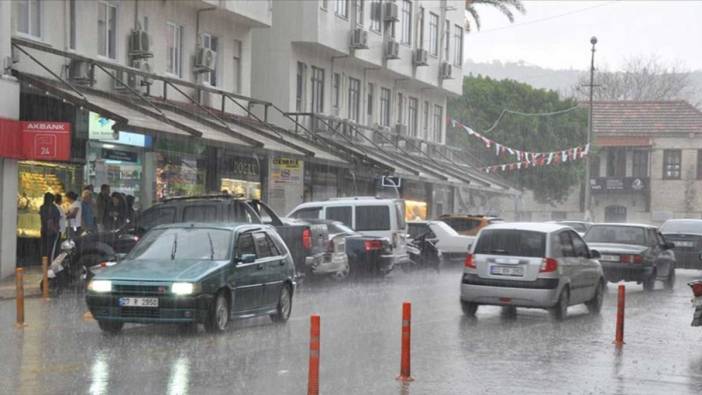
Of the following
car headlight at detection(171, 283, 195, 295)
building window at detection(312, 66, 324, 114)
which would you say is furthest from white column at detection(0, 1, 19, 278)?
building window at detection(312, 66, 324, 114)

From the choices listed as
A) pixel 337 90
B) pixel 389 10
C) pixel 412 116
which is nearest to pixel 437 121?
pixel 412 116

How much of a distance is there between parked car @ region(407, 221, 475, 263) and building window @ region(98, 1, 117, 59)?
1082 centimetres

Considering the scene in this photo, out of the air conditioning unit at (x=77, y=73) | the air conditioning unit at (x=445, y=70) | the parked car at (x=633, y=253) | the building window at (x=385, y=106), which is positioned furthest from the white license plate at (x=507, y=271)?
the air conditioning unit at (x=445, y=70)

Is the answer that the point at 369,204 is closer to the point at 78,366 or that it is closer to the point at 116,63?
the point at 116,63

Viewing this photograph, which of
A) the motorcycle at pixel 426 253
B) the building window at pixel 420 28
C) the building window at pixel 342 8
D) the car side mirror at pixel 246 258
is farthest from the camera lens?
the building window at pixel 420 28

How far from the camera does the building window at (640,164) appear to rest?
71.9 m

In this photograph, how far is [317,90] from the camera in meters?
42.7

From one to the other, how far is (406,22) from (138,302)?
37822mm

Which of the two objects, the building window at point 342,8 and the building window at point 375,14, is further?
the building window at point 375,14

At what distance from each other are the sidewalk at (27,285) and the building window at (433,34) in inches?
→ 1230

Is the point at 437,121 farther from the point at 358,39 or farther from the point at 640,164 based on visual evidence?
the point at 640,164

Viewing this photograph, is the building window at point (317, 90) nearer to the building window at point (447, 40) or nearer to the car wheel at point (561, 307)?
the building window at point (447, 40)

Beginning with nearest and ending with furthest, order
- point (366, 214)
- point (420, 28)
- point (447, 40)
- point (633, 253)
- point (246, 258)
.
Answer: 1. point (246, 258)
2. point (633, 253)
3. point (366, 214)
4. point (420, 28)
5. point (447, 40)

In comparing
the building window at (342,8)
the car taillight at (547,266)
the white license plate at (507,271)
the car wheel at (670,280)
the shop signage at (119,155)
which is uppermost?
the building window at (342,8)
